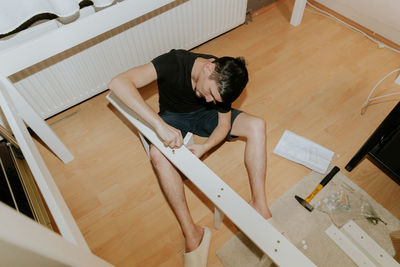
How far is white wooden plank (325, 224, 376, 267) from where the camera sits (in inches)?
48.5

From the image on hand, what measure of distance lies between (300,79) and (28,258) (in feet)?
6.47

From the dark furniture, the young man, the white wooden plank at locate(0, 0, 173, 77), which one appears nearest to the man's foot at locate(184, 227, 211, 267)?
the young man

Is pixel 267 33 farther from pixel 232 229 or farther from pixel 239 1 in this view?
pixel 232 229

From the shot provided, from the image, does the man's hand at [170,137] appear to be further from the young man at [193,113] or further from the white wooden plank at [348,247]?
the white wooden plank at [348,247]

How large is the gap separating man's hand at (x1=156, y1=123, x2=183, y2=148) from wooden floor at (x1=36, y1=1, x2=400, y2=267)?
520 mm

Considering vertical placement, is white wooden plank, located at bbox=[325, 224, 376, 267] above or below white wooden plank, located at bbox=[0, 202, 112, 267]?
below

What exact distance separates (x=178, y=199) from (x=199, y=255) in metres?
0.27

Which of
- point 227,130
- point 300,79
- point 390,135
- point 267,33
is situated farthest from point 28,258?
point 267,33

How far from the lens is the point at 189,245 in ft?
4.10

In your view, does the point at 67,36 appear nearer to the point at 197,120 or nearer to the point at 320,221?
the point at 197,120

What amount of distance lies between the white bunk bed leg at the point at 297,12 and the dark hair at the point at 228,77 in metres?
1.42

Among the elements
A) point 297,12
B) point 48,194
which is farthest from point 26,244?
point 297,12

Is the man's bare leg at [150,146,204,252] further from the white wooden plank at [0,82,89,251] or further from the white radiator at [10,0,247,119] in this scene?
the white radiator at [10,0,247,119]

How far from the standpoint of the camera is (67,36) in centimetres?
121
